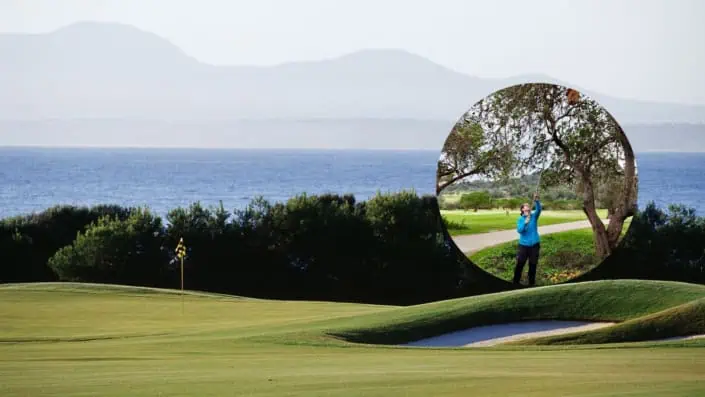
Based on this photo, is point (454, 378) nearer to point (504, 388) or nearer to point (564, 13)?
point (504, 388)

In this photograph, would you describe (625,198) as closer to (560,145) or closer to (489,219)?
(560,145)

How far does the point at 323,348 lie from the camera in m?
14.5

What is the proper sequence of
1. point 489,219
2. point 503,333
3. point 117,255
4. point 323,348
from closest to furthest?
1. point 323,348
2. point 503,333
3. point 489,219
4. point 117,255

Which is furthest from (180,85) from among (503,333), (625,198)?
(503,333)

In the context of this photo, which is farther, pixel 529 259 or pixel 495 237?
pixel 495 237

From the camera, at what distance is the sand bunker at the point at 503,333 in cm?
1675

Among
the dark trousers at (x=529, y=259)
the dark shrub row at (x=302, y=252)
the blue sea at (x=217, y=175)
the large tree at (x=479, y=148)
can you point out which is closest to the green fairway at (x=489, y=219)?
the dark trousers at (x=529, y=259)

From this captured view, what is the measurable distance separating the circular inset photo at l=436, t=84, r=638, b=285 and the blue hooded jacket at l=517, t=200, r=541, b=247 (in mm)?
16

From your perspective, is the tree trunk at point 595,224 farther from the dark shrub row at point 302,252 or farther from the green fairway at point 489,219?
the dark shrub row at point 302,252

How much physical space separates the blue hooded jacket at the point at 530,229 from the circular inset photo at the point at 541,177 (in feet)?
0.05

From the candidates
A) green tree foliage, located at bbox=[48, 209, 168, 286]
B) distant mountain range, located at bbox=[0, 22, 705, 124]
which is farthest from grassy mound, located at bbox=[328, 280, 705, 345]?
distant mountain range, located at bbox=[0, 22, 705, 124]

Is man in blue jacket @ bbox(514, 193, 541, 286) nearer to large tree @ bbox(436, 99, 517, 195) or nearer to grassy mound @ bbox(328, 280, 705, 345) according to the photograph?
large tree @ bbox(436, 99, 517, 195)

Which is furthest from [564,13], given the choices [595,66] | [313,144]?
[313,144]

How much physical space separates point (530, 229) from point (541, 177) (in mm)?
856
